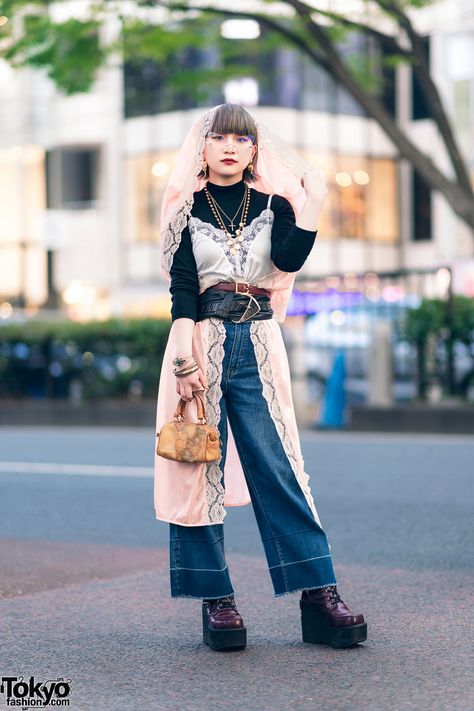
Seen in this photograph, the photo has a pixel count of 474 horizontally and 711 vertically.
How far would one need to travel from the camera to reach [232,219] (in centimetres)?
477

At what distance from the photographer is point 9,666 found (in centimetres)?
446

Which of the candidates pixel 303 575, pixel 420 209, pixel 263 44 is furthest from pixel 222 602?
pixel 420 209

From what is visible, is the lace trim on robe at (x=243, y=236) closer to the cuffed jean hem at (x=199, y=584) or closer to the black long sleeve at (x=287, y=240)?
the black long sleeve at (x=287, y=240)

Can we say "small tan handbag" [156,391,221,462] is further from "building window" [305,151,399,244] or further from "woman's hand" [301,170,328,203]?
"building window" [305,151,399,244]

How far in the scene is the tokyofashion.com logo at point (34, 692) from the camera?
4.00 meters

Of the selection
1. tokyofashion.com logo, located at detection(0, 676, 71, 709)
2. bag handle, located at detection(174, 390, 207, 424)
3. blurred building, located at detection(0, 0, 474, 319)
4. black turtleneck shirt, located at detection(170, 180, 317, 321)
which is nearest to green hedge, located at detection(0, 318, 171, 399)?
black turtleneck shirt, located at detection(170, 180, 317, 321)

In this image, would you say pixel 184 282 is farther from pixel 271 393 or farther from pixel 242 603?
pixel 242 603

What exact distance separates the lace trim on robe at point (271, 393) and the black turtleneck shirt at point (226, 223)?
224mm

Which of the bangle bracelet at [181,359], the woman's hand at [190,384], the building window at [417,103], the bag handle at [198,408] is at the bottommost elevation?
the bag handle at [198,408]

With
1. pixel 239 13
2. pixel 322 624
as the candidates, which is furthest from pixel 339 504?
pixel 239 13

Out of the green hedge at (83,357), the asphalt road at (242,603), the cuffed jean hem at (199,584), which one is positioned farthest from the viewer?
the green hedge at (83,357)

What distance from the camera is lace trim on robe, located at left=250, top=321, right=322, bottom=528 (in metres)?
4.76

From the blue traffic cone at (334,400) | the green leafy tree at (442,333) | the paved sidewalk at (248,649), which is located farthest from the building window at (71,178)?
the paved sidewalk at (248,649)

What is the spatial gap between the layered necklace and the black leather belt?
0.16m
